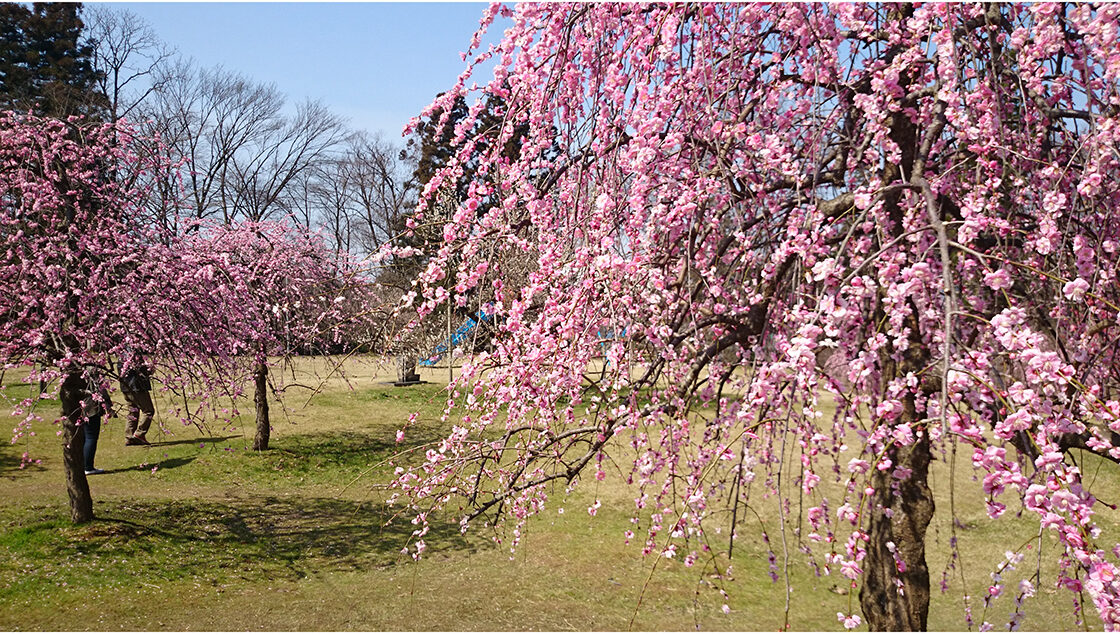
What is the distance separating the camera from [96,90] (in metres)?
26.8

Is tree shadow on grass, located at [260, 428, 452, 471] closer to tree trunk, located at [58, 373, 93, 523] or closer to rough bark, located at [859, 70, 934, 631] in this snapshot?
tree trunk, located at [58, 373, 93, 523]

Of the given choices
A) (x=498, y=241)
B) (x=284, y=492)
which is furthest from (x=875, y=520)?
(x=284, y=492)

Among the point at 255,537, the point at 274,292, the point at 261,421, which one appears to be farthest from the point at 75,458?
the point at 261,421

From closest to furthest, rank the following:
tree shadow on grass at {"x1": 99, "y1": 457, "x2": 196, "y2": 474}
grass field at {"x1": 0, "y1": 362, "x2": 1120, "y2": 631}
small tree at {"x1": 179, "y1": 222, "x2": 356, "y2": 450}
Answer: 1. grass field at {"x1": 0, "y1": 362, "x2": 1120, "y2": 631}
2. small tree at {"x1": 179, "y1": 222, "x2": 356, "y2": 450}
3. tree shadow on grass at {"x1": 99, "y1": 457, "x2": 196, "y2": 474}

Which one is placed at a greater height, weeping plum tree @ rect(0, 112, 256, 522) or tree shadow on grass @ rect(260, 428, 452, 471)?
weeping plum tree @ rect(0, 112, 256, 522)

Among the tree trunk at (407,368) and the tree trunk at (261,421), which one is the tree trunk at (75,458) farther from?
the tree trunk at (407,368)

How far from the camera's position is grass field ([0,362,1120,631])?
653 cm

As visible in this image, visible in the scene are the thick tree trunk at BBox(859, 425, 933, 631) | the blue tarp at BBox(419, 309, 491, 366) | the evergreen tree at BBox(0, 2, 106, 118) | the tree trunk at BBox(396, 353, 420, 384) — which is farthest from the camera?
the evergreen tree at BBox(0, 2, 106, 118)

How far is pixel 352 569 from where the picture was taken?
25.8 feet

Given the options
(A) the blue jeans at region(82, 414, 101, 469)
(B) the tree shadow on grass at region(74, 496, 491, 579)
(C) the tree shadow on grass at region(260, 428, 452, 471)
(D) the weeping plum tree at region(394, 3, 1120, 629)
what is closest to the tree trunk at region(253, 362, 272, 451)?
(C) the tree shadow on grass at region(260, 428, 452, 471)

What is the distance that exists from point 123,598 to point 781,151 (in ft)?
22.5

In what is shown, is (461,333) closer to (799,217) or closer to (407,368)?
(799,217)

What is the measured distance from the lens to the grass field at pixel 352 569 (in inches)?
257

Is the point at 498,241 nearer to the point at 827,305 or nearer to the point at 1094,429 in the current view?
the point at 827,305
